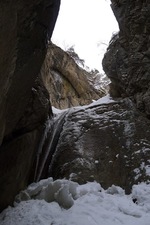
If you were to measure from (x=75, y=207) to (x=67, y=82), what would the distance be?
777 inches

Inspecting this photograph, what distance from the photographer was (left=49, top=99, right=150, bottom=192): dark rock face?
8.05 meters

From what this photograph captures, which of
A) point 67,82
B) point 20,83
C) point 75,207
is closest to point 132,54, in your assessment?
point 20,83

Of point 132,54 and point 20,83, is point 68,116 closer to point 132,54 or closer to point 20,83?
point 132,54

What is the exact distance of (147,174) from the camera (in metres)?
7.73

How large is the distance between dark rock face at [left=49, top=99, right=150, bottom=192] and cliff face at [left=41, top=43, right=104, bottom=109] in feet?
41.0

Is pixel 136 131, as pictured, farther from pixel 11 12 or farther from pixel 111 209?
pixel 11 12

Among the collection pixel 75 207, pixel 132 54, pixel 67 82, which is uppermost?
pixel 67 82

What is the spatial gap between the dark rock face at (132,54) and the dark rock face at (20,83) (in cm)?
328

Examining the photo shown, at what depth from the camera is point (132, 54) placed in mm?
10852

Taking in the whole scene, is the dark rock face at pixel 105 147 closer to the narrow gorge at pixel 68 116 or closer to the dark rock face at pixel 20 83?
the narrow gorge at pixel 68 116

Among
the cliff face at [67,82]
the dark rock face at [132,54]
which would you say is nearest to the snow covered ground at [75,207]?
the dark rock face at [132,54]

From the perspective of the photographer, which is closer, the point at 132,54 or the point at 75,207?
the point at 75,207

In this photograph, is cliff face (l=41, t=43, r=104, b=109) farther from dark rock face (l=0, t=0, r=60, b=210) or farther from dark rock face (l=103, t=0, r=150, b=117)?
dark rock face (l=0, t=0, r=60, b=210)

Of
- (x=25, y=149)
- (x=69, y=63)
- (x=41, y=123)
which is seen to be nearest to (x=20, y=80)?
(x=25, y=149)
